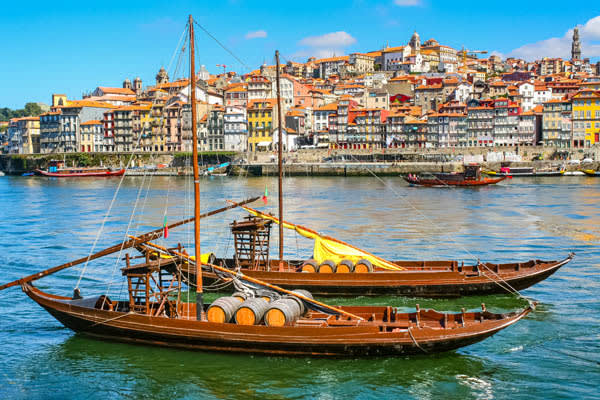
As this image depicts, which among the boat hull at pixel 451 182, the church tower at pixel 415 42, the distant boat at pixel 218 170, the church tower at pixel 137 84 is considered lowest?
the boat hull at pixel 451 182

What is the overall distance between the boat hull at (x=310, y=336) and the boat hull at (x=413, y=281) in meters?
5.29

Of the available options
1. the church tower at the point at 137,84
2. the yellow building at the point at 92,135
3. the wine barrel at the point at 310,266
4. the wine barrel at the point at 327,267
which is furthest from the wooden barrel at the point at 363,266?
the church tower at the point at 137,84

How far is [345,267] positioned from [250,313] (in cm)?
743

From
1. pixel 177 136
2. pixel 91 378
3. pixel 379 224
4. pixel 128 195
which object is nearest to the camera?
pixel 91 378

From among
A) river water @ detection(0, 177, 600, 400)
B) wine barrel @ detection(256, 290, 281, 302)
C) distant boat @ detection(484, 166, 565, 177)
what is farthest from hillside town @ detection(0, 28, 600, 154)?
wine barrel @ detection(256, 290, 281, 302)

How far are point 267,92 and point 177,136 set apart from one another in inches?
728

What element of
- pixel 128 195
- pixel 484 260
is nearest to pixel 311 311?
pixel 484 260

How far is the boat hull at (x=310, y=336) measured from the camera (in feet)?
52.7

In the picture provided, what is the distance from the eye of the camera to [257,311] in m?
16.8

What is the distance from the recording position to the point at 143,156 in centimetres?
12588

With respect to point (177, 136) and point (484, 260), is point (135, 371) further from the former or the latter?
point (177, 136)

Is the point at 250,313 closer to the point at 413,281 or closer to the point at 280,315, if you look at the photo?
the point at 280,315

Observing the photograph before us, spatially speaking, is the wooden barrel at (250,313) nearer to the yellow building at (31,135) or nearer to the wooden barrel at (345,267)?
the wooden barrel at (345,267)

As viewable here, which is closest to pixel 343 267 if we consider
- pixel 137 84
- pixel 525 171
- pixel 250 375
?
pixel 250 375
